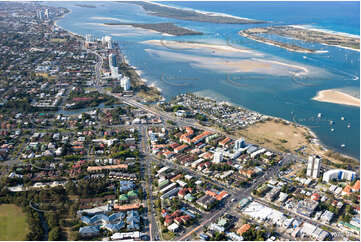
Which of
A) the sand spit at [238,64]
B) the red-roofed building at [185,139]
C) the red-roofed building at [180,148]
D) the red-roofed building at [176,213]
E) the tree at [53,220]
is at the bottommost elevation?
the tree at [53,220]

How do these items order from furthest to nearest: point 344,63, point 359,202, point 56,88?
point 344,63 < point 56,88 < point 359,202

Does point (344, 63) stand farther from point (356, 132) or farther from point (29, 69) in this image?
point (29, 69)

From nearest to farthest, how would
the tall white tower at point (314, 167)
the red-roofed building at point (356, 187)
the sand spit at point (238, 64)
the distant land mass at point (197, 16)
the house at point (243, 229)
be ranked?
the house at point (243, 229) < the red-roofed building at point (356, 187) < the tall white tower at point (314, 167) < the sand spit at point (238, 64) < the distant land mass at point (197, 16)

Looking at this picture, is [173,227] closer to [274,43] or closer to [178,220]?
[178,220]

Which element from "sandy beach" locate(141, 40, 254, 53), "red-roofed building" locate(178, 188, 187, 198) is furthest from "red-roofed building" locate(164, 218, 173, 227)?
"sandy beach" locate(141, 40, 254, 53)

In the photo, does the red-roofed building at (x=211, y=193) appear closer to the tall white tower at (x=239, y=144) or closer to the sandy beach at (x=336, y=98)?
the tall white tower at (x=239, y=144)

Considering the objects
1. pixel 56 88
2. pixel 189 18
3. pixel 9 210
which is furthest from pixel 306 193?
pixel 189 18

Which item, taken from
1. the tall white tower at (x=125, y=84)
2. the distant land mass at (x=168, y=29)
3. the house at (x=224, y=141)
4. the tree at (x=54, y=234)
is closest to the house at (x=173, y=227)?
the tree at (x=54, y=234)

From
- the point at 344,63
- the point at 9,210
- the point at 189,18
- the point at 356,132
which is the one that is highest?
the point at 189,18
